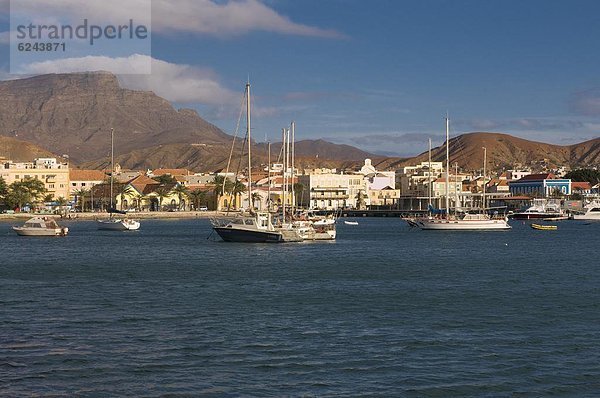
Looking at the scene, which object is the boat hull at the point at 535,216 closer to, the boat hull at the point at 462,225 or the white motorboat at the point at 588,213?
the white motorboat at the point at 588,213

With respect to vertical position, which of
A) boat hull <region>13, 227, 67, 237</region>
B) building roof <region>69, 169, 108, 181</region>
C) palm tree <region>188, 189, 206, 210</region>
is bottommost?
boat hull <region>13, 227, 67, 237</region>

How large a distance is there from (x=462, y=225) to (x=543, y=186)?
93936 millimetres

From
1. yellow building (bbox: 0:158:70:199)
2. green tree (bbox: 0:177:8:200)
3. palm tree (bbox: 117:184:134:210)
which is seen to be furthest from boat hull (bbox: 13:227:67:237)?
yellow building (bbox: 0:158:70:199)

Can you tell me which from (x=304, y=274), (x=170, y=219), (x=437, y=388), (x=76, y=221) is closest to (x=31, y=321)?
(x=437, y=388)

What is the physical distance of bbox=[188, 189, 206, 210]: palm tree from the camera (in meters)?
164

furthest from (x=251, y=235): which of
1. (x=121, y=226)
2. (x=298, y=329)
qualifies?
(x=121, y=226)

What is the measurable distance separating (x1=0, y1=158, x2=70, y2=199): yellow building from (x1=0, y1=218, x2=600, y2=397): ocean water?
389ft

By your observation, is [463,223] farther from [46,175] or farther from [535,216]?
[46,175]

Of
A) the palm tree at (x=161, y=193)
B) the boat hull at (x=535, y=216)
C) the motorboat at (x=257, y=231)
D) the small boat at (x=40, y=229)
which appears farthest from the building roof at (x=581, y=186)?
the motorboat at (x=257, y=231)

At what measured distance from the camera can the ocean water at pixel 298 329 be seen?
723 inches

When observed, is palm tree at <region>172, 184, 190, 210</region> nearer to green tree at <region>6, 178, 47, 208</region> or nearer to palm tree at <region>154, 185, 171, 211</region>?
palm tree at <region>154, 185, 171, 211</region>

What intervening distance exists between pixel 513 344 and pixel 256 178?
175 metres

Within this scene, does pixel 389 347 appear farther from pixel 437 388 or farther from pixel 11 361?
pixel 11 361

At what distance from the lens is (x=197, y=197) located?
537 feet
